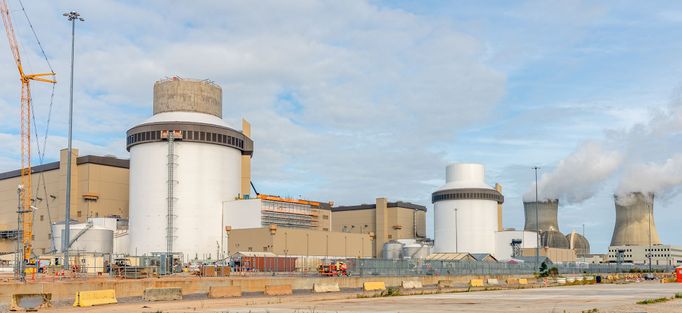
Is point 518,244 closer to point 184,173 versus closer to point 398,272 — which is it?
point 184,173

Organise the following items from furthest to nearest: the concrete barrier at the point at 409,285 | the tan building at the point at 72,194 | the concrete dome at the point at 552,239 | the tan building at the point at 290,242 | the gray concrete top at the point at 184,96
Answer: the concrete dome at the point at 552,239, the tan building at the point at 72,194, the gray concrete top at the point at 184,96, the tan building at the point at 290,242, the concrete barrier at the point at 409,285

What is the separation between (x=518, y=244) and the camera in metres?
163

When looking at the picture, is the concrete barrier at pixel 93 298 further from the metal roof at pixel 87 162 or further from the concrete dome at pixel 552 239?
the concrete dome at pixel 552 239

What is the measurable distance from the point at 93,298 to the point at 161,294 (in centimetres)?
476

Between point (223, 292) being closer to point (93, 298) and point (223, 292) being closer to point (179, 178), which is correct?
point (93, 298)

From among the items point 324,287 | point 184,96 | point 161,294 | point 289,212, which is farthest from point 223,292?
A: point 184,96

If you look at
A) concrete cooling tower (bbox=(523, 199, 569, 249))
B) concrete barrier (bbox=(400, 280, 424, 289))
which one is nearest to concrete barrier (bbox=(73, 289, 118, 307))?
concrete barrier (bbox=(400, 280, 424, 289))

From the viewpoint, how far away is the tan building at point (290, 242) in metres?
116

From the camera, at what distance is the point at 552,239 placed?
17825cm

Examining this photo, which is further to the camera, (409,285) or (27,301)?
(409,285)

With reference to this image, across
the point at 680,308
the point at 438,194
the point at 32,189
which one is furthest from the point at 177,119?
the point at 680,308

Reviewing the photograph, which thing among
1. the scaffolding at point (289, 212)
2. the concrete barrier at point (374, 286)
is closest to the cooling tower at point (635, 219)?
the scaffolding at point (289, 212)

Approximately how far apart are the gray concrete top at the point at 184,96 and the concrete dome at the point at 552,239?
89161 millimetres

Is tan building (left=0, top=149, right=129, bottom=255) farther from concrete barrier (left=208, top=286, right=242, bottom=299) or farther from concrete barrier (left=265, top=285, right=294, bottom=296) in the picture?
concrete barrier (left=208, top=286, right=242, bottom=299)
